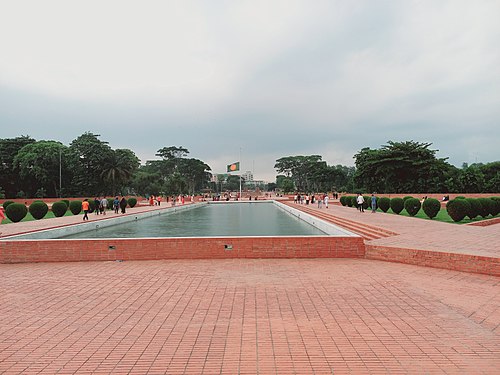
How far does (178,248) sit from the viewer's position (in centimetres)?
754

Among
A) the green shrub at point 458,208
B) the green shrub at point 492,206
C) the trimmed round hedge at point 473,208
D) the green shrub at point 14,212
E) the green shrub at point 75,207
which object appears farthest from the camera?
the green shrub at point 75,207

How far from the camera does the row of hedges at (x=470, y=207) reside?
13.5m

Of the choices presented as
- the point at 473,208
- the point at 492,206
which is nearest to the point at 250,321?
the point at 473,208

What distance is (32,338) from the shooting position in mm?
3498

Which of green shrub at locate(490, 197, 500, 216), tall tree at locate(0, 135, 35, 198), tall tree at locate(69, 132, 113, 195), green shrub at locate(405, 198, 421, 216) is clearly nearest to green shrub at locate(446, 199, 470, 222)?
green shrub at locate(490, 197, 500, 216)

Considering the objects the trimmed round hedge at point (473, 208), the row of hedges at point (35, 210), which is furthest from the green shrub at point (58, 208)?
the trimmed round hedge at point (473, 208)

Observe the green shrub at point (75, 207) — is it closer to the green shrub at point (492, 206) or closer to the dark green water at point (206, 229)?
the dark green water at point (206, 229)

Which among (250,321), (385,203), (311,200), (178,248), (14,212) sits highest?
(385,203)

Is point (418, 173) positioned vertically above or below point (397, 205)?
above

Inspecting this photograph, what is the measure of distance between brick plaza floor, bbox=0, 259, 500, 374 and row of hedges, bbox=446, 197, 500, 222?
27.9 feet

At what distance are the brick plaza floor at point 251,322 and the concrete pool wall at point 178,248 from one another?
1.11 metres

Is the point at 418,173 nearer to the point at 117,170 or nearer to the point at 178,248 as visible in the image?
the point at 117,170

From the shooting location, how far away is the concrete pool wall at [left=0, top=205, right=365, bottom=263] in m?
7.46

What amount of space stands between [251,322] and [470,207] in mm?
13104
